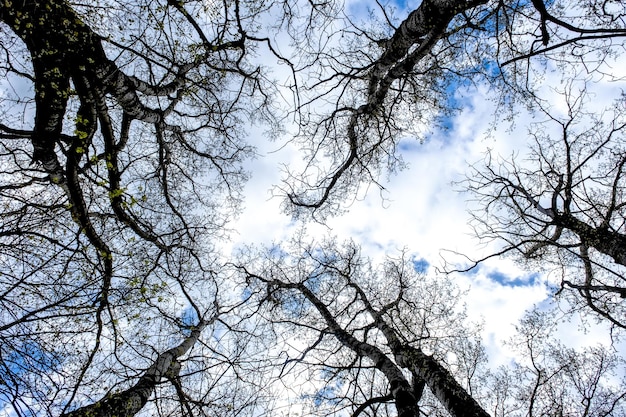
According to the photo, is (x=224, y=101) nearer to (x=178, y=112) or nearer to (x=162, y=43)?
(x=178, y=112)

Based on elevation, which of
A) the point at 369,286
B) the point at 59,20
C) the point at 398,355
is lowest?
the point at 398,355

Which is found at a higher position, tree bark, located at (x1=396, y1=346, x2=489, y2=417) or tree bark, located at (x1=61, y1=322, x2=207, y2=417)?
tree bark, located at (x1=61, y1=322, x2=207, y2=417)

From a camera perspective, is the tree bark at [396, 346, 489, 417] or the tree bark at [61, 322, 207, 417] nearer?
the tree bark at [61, 322, 207, 417]

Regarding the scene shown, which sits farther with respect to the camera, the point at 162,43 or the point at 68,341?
the point at 162,43

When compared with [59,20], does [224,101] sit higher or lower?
higher

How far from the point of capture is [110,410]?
13.6ft

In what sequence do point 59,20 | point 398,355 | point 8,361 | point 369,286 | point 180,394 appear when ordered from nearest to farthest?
point 8,361 → point 59,20 → point 180,394 → point 398,355 → point 369,286

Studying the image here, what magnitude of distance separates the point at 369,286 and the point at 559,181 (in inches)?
214

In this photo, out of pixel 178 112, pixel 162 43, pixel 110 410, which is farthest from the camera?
pixel 178 112

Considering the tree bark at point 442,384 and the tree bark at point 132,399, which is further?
the tree bark at point 442,384

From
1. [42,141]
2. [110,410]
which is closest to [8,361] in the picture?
[110,410]

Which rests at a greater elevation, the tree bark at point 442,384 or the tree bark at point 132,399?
the tree bark at point 132,399

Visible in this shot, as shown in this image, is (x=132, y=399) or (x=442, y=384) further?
(x=442, y=384)

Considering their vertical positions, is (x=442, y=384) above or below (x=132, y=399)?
below
